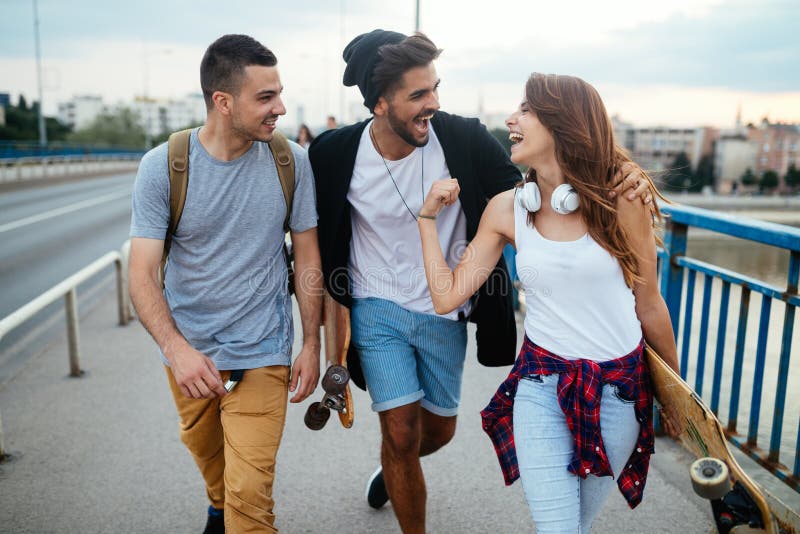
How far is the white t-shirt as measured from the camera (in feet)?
9.47

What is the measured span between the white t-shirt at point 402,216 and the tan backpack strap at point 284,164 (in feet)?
1.06

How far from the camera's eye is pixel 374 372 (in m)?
2.91

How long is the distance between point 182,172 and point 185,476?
185 cm

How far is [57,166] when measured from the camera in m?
36.6

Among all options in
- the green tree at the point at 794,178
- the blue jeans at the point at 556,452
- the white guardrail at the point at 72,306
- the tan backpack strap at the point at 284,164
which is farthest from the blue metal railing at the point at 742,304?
the green tree at the point at 794,178

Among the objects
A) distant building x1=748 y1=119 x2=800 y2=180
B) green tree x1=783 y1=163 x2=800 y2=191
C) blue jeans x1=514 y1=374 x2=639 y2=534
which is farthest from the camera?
distant building x1=748 y1=119 x2=800 y2=180

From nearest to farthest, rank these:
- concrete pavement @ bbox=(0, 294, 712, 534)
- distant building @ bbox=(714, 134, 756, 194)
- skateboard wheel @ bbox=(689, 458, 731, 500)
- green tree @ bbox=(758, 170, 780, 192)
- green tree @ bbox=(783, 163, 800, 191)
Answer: skateboard wheel @ bbox=(689, 458, 731, 500)
concrete pavement @ bbox=(0, 294, 712, 534)
green tree @ bbox=(783, 163, 800, 191)
green tree @ bbox=(758, 170, 780, 192)
distant building @ bbox=(714, 134, 756, 194)

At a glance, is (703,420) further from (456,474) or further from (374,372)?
(456,474)

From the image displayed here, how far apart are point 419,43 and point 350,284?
103 cm

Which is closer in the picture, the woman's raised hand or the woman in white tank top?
the woman in white tank top

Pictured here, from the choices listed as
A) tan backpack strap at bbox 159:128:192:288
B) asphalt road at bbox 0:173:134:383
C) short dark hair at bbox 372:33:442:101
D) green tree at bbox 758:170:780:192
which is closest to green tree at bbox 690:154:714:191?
green tree at bbox 758:170:780:192

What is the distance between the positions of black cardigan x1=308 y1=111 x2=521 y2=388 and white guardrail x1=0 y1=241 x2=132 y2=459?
2031 millimetres

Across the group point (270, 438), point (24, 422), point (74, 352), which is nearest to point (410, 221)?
point (270, 438)

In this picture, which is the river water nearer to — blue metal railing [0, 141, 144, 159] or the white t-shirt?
the white t-shirt
